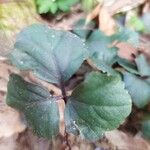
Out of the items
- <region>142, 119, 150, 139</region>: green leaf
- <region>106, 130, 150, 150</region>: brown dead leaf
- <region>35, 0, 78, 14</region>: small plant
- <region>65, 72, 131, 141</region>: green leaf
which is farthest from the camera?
<region>35, 0, 78, 14</region>: small plant

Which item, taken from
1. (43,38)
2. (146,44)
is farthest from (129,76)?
(43,38)

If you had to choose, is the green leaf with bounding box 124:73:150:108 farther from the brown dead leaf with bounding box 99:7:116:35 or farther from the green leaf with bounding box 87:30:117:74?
the brown dead leaf with bounding box 99:7:116:35

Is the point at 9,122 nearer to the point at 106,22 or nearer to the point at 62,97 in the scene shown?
the point at 62,97

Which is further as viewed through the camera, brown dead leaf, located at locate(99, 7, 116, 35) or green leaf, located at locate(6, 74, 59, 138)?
brown dead leaf, located at locate(99, 7, 116, 35)

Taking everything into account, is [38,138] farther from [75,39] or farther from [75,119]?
[75,39]

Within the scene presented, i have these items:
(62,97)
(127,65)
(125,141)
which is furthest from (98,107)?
(127,65)

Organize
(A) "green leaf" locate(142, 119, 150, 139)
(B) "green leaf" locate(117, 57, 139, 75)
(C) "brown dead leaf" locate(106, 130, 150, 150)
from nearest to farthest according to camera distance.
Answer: (C) "brown dead leaf" locate(106, 130, 150, 150)
(A) "green leaf" locate(142, 119, 150, 139)
(B) "green leaf" locate(117, 57, 139, 75)

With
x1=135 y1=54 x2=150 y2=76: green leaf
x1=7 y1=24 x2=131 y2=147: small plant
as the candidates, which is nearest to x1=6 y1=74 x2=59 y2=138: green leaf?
x1=7 y1=24 x2=131 y2=147: small plant
